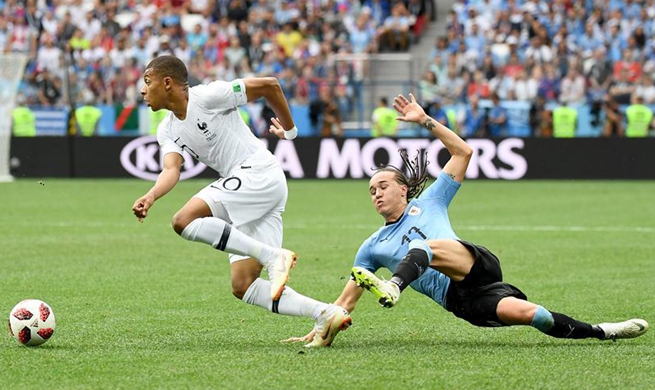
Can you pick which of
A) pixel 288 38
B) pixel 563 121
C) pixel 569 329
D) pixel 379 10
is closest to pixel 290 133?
pixel 569 329

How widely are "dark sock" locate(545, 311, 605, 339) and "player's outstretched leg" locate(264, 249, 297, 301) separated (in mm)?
1665

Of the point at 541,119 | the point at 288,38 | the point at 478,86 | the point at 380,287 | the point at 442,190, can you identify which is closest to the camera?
the point at 380,287

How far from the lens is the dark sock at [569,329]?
7.48 meters

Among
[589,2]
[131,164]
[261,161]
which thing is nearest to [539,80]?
[589,2]

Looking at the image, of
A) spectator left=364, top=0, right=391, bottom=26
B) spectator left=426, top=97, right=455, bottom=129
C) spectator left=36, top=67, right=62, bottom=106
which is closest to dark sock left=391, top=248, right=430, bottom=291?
spectator left=426, top=97, right=455, bottom=129

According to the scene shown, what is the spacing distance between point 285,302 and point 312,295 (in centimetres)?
280

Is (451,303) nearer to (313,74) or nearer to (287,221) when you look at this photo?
(287,221)

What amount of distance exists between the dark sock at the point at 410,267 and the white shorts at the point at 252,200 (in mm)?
1151

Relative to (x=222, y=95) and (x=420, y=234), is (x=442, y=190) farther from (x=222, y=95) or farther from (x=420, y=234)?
(x=222, y=95)

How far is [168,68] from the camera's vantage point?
306 inches

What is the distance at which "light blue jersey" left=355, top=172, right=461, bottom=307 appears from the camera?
7594mm

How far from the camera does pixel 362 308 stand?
9734 mm

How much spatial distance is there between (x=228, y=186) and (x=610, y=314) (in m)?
3.23

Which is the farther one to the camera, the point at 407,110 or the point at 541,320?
the point at 407,110
